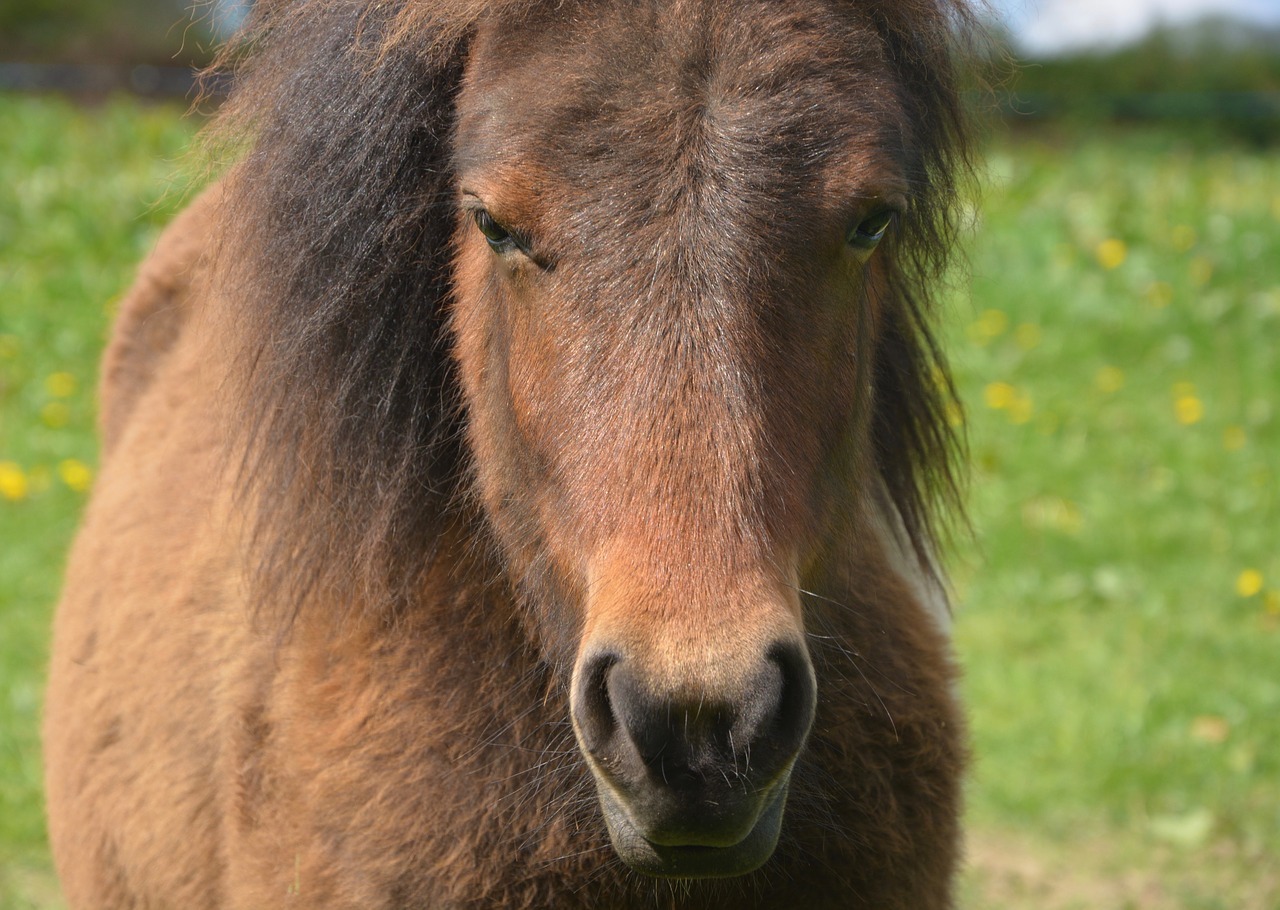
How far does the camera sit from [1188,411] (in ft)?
24.6

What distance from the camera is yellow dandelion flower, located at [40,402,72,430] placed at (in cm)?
729

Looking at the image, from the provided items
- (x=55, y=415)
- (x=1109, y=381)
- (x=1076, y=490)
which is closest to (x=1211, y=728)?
(x=1076, y=490)

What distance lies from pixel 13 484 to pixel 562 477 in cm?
560

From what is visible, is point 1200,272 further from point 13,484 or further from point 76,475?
point 13,484

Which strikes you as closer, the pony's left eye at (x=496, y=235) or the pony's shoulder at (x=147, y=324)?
the pony's left eye at (x=496, y=235)

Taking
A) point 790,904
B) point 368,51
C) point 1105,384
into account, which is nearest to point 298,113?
point 368,51

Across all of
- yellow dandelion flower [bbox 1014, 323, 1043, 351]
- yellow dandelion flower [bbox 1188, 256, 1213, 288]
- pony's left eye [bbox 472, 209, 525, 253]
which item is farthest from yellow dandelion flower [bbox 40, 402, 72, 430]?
yellow dandelion flower [bbox 1188, 256, 1213, 288]

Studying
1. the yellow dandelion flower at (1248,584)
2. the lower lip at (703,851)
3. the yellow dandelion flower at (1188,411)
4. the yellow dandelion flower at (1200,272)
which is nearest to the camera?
the lower lip at (703,851)

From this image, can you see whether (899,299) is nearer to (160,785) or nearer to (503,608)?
(503,608)

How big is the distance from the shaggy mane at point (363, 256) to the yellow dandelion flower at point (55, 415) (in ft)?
17.8

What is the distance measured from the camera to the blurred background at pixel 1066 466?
453 cm

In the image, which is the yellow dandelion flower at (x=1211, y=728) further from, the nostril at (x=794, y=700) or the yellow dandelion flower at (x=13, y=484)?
the yellow dandelion flower at (x=13, y=484)

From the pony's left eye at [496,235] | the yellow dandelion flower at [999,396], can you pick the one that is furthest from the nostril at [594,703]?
the yellow dandelion flower at [999,396]

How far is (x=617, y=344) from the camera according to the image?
1.80 meters
